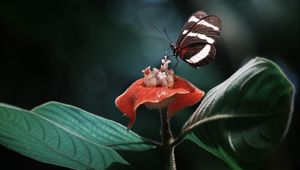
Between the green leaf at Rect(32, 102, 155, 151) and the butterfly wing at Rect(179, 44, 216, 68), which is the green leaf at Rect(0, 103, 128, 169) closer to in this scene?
the green leaf at Rect(32, 102, 155, 151)

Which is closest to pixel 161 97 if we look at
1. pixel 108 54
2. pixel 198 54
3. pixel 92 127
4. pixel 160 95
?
pixel 160 95

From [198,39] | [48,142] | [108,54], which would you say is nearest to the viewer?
[48,142]

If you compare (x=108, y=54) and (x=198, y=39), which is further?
(x=108, y=54)

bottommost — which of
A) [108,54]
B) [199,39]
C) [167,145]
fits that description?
[108,54]

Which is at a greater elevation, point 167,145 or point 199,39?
point 199,39

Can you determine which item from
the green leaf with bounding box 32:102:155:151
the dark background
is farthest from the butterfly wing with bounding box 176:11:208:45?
the dark background

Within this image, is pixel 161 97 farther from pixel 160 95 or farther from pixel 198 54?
pixel 198 54

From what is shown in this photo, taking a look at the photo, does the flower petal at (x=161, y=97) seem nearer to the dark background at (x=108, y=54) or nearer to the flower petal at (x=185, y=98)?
the flower petal at (x=185, y=98)
